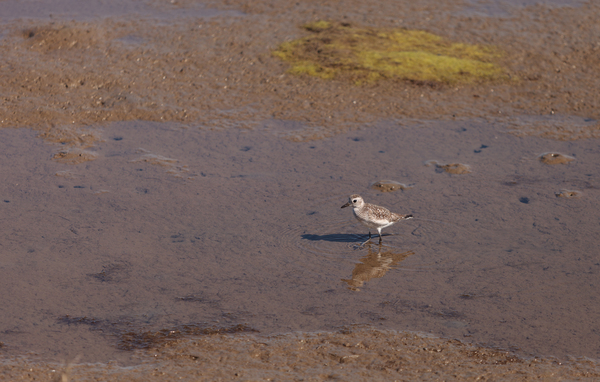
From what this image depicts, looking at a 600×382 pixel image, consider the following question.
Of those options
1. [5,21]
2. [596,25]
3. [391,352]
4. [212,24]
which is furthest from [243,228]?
[596,25]

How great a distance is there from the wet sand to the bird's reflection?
3 cm

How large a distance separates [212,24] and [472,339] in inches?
407

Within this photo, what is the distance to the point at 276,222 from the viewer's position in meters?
8.41

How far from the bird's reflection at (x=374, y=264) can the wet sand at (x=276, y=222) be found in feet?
0.09

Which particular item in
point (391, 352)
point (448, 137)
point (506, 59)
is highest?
point (506, 59)

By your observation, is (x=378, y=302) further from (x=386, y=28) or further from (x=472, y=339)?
(x=386, y=28)

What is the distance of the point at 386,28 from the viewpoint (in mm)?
14188

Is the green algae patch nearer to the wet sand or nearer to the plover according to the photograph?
the wet sand

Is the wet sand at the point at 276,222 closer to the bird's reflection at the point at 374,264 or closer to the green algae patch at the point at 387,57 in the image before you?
the bird's reflection at the point at 374,264

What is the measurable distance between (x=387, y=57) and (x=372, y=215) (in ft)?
19.2

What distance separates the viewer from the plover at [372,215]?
314 inches

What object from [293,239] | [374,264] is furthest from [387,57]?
[374,264]

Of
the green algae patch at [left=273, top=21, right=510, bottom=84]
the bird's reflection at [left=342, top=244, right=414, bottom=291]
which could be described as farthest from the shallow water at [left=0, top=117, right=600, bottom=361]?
the green algae patch at [left=273, top=21, right=510, bottom=84]

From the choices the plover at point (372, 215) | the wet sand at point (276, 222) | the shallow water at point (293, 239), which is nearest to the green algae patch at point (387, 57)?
the wet sand at point (276, 222)
